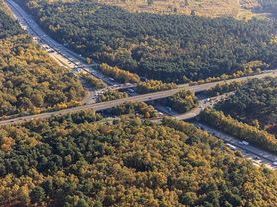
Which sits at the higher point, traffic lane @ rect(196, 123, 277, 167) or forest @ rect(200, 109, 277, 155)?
forest @ rect(200, 109, 277, 155)

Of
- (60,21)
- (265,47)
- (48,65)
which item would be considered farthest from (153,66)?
(60,21)

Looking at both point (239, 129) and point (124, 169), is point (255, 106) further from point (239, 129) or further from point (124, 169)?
point (124, 169)

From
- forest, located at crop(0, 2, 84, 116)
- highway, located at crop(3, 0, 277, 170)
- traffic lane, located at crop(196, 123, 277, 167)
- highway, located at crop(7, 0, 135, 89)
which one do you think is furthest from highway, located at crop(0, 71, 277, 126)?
traffic lane, located at crop(196, 123, 277, 167)

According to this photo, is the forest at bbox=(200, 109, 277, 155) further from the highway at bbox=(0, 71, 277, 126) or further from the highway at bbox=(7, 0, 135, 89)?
the highway at bbox=(7, 0, 135, 89)

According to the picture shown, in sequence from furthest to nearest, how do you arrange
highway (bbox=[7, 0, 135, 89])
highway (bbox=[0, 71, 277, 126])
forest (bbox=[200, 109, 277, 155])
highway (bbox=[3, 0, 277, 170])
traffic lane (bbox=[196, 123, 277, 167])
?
highway (bbox=[7, 0, 135, 89])
highway (bbox=[0, 71, 277, 126])
highway (bbox=[3, 0, 277, 170])
forest (bbox=[200, 109, 277, 155])
traffic lane (bbox=[196, 123, 277, 167])

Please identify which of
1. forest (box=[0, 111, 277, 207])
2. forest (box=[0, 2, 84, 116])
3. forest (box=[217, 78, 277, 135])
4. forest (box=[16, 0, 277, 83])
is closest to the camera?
forest (box=[0, 111, 277, 207])

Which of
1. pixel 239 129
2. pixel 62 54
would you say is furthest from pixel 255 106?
pixel 62 54

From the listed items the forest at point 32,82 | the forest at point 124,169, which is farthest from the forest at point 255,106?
the forest at point 32,82
